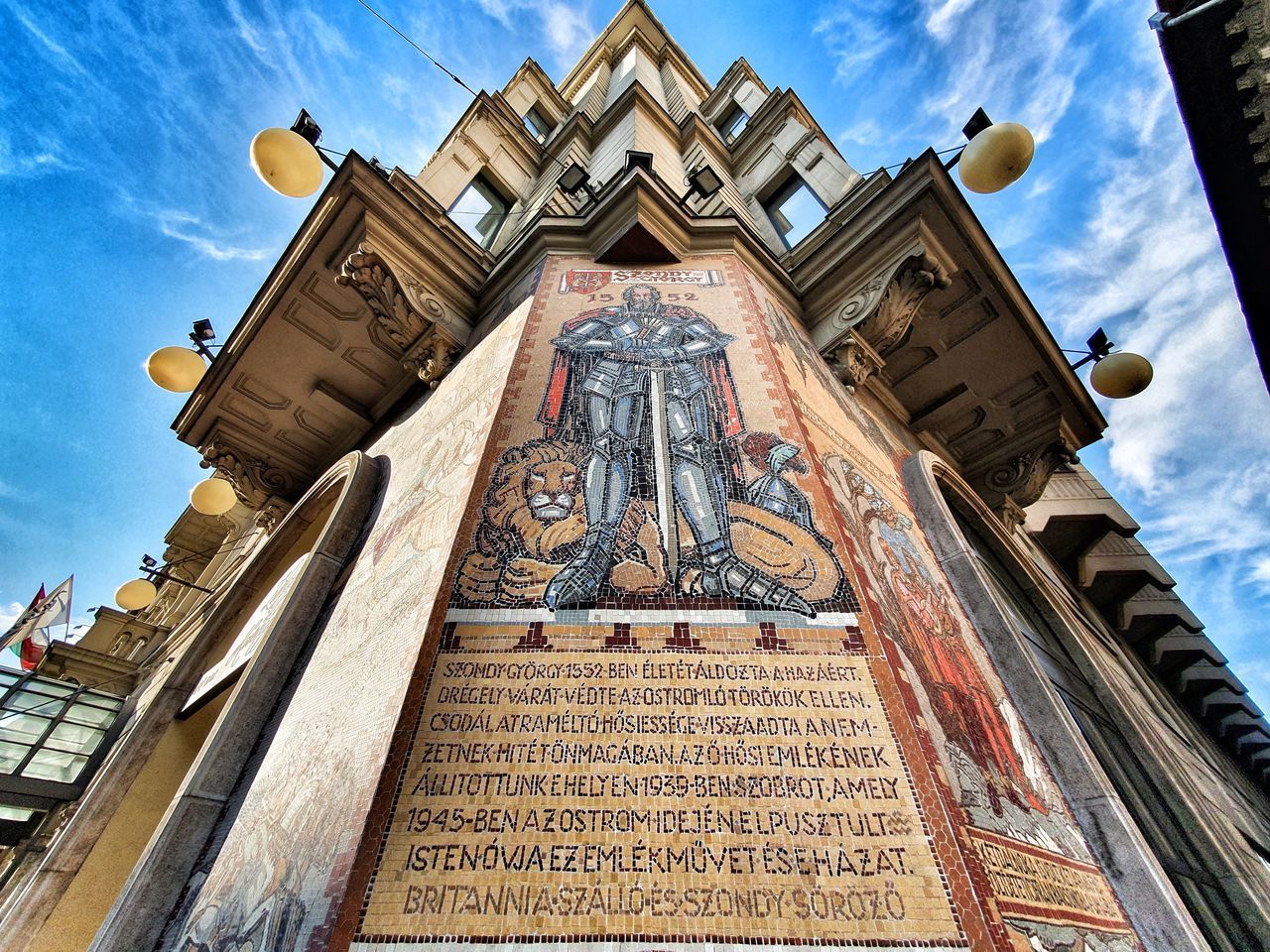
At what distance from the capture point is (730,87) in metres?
13.0

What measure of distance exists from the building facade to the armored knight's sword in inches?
1.1

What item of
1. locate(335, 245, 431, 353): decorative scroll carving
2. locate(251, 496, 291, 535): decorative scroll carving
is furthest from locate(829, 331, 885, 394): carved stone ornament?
locate(251, 496, 291, 535): decorative scroll carving

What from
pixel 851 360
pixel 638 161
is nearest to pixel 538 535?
pixel 851 360

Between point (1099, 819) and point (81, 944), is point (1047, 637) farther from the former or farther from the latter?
point (81, 944)

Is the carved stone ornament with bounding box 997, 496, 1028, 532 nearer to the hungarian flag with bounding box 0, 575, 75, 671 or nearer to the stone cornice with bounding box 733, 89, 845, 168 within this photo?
the stone cornice with bounding box 733, 89, 845, 168

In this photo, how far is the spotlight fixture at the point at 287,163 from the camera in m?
4.29

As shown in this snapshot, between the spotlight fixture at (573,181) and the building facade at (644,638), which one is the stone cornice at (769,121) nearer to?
the building facade at (644,638)

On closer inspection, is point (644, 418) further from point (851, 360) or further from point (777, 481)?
point (851, 360)

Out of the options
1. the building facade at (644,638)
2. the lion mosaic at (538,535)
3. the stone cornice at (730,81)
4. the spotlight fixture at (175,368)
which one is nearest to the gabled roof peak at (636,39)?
the stone cornice at (730,81)

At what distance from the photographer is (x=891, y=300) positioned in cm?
569

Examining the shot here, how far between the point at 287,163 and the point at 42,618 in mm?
8802

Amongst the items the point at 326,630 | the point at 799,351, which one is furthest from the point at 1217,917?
the point at 326,630

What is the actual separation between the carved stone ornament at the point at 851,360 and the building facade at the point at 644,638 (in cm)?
7

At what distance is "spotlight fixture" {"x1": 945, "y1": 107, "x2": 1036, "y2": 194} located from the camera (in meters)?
4.07
